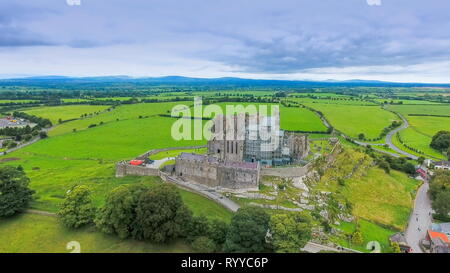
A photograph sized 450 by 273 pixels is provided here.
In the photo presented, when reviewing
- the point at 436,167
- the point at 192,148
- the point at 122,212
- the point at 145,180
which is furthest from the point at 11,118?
the point at 436,167

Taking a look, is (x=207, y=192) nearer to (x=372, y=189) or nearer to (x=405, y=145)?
(x=372, y=189)

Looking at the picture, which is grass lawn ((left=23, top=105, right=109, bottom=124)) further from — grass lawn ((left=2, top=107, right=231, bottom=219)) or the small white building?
the small white building

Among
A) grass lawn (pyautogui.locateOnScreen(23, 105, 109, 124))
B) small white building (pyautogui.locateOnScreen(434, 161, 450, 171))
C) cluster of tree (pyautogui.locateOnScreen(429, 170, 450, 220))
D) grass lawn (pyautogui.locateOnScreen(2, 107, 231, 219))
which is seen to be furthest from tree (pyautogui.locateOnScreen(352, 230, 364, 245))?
grass lawn (pyautogui.locateOnScreen(23, 105, 109, 124))

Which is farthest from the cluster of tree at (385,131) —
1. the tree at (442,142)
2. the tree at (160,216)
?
the tree at (160,216)

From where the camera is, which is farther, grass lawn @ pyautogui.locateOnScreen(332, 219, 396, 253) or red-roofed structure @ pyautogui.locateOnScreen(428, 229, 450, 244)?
red-roofed structure @ pyautogui.locateOnScreen(428, 229, 450, 244)

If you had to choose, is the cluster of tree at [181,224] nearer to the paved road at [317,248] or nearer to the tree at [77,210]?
the tree at [77,210]

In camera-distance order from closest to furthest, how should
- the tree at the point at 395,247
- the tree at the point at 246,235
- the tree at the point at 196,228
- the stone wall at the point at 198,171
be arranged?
the tree at the point at 246,235, the tree at the point at 196,228, the tree at the point at 395,247, the stone wall at the point at 198,171
